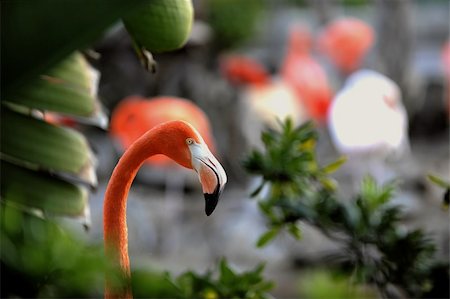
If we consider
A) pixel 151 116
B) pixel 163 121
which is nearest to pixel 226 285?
pixel 163 121

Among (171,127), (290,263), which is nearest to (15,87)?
(171,127)

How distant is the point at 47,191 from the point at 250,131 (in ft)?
17.0

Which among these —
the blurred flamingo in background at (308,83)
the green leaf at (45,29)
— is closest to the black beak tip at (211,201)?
the green leaf at (45,29)

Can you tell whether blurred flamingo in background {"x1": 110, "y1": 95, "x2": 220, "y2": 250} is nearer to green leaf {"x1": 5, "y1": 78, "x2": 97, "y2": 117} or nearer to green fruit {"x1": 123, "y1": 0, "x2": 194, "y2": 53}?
green leaf {"x1": 5, "y1": 78, "x2": 97, "y2": 117}

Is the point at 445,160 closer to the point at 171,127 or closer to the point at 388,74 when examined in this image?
the point at 388,74

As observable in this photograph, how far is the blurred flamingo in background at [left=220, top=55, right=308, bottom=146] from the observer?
5.86 metres

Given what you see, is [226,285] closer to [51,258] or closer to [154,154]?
[154,154]

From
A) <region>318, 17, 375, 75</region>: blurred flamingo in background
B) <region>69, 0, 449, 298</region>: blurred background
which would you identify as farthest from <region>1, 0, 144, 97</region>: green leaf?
<region>318, 17, 375, 75</region>: blurred flamingo in background

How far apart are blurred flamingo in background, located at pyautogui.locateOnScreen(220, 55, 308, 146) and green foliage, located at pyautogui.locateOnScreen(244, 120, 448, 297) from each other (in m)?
4.62

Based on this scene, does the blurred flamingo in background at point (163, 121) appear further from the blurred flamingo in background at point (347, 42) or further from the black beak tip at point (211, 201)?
the black beak tip at point (211, 201)

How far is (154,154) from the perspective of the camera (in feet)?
1.72

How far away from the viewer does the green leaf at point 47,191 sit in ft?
2.07

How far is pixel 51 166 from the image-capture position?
652 millimetres

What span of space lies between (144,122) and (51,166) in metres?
3.81
